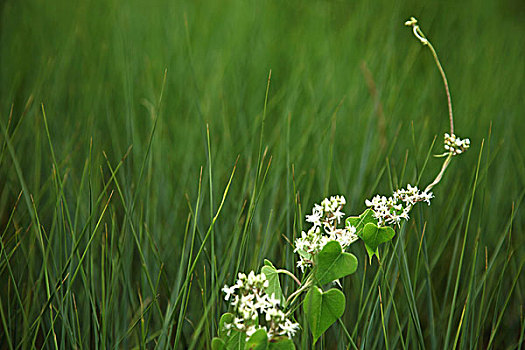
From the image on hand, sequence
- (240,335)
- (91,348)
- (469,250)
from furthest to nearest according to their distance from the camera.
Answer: (469,250), (91,348), (240,335)

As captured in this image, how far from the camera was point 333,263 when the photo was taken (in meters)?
0.61

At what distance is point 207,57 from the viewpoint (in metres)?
1.85

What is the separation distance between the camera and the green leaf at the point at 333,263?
1.95ft

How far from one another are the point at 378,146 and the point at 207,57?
768 millimetres

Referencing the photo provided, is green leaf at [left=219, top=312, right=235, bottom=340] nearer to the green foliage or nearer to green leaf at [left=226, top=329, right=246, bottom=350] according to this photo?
green leaf at [left=226, top=329, right=246, bottom=350]

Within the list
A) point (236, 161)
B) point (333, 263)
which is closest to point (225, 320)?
point (333, 263)

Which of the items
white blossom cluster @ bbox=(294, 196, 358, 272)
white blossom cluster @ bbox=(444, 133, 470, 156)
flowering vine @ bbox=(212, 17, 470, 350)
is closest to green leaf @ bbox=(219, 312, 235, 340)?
flowering vine @ bbox=(212, 17, 470, 350)

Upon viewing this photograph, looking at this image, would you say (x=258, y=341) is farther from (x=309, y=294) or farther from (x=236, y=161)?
(x=236, y=161)

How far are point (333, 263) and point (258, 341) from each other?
129 millimetres

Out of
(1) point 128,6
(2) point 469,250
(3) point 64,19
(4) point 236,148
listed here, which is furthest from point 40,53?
(2) point 469,250

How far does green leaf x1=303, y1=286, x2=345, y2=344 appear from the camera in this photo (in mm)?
589

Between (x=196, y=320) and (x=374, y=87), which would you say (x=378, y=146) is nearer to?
(x=374, y=87)

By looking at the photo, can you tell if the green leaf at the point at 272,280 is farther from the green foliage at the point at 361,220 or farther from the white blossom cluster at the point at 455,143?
the white blossom cluster at the point at 455,143

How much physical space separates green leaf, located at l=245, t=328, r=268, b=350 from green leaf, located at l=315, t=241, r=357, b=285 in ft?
0.34
